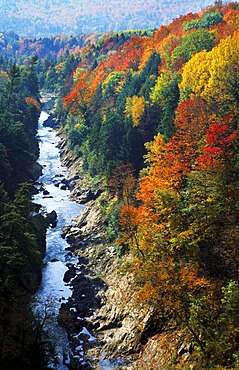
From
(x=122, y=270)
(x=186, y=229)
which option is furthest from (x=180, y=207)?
(x=122, y=270)

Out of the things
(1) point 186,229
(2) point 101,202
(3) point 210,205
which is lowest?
(2) point 101,202

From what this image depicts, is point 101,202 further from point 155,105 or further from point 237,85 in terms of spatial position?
point 237,85

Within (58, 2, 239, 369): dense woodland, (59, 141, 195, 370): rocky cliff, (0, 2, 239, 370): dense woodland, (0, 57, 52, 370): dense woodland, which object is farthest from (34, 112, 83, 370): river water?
(58, 2, 239, 369): dense woodland

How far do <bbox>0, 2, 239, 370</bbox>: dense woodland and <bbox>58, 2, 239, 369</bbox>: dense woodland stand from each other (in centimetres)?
14

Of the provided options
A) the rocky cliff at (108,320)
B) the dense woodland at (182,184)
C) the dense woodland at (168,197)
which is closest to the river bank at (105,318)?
the rocky cliff at (108,320)

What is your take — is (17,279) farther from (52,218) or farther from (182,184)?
(52,218)

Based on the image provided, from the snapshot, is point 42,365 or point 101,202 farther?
point 101,202

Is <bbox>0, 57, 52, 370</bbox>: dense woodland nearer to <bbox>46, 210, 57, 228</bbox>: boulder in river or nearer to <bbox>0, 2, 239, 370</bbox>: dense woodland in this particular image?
<bbox>0, 2, 239, 370</bbox>: dense woodland

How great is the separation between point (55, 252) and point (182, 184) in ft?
69.1

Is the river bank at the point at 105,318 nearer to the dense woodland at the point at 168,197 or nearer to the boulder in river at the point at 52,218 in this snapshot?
the dense woodland at the point at 168,197

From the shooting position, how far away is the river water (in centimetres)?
4169

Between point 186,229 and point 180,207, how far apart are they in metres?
2.64

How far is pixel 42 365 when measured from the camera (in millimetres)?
32750

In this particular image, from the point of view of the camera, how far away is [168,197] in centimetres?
4156
